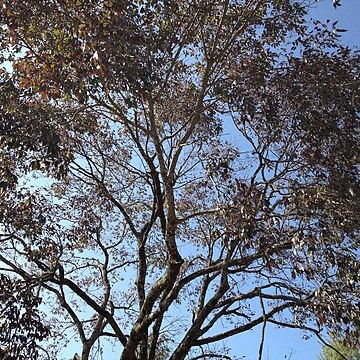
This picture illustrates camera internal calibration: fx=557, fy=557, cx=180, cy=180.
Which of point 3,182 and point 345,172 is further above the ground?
point 345,172

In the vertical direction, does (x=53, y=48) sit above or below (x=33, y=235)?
above

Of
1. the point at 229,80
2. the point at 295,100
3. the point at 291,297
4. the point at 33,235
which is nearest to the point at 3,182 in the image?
the point at 33,235

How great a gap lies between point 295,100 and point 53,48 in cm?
262

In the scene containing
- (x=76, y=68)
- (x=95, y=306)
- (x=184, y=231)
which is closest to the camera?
(x=76, y=68)

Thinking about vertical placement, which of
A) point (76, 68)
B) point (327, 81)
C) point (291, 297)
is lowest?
point (291, 297)

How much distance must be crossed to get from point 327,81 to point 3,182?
135 inches

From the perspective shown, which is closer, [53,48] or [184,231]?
[53,48]

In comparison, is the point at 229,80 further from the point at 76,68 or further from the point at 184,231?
the point at 184,231

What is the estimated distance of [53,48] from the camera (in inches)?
196

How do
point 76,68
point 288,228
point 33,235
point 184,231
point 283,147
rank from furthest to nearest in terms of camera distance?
1. point 184,231
2. point 283,147
3. point 33,235
4. point 288,228
5. point 76,68

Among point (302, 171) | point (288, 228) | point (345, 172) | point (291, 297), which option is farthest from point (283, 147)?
point (291, 297)

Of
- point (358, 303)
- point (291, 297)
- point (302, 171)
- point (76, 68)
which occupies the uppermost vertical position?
point (302, 171)

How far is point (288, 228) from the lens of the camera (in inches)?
213

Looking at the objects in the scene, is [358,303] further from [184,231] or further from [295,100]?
[184,231]
